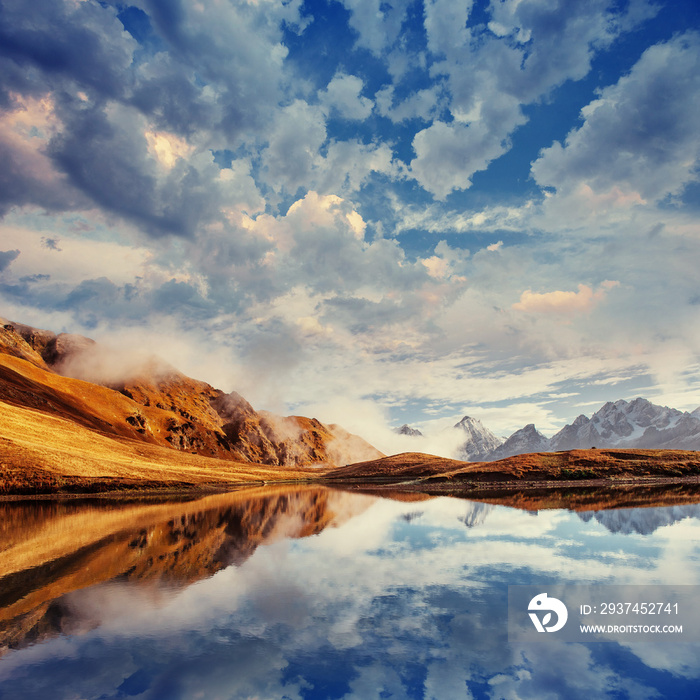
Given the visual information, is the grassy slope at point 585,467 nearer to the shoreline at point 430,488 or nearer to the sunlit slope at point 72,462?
the shoreline at point 430,488

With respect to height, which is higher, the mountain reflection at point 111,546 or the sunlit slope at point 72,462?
the sunlit slope at point 72,462

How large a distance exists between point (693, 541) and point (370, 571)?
2152 centimetres

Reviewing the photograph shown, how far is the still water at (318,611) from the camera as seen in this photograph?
11000 mm

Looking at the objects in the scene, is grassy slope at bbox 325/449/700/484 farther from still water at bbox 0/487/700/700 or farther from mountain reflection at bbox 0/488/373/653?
still water at bbox 0/487/700/700

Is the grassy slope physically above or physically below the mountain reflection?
above

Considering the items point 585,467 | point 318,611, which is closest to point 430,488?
point 585,467

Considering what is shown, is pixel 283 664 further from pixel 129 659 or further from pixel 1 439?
pixel 1 439

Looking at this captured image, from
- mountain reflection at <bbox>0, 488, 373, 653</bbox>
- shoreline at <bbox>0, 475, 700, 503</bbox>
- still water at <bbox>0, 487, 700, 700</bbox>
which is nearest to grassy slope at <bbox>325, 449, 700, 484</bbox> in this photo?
shoreline at <bbox>0, 475, 700, 503</bbox>

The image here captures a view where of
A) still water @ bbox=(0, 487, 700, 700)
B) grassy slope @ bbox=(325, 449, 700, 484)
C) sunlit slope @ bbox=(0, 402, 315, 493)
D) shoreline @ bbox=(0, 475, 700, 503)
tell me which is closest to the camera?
still water @ bbox=(0, 487, 700, 700)

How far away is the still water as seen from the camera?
11.0 metres

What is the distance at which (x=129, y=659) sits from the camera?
40.5ft

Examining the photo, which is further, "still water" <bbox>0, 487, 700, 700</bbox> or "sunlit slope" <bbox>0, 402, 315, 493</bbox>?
"sunlit slope" <bbox>0, 402, 315, 493</bbox>

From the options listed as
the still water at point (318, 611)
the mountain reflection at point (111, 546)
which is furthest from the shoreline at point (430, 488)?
the still water at point (318, 611)

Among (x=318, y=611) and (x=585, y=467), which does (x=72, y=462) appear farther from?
(x=585, y=467)
